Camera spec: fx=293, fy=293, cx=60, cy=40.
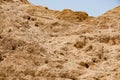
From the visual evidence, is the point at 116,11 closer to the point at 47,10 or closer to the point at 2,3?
the point at 47,10

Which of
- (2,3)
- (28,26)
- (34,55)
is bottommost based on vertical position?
(34,55)

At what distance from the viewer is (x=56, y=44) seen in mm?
9484

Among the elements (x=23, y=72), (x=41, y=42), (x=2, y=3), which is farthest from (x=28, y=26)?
(x=23, y=72)

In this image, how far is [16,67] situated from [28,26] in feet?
7.56

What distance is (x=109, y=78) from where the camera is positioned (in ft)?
25.9

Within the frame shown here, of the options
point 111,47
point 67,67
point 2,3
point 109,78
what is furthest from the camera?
point 2,3

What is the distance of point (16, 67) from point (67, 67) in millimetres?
1454

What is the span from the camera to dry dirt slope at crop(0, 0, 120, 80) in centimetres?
818

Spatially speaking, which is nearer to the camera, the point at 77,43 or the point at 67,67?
the point at 67,67

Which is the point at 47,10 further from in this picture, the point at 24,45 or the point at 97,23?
the point at 24,45

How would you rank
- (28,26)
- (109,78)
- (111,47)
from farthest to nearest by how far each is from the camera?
(28,26), (111,47), (109,78)

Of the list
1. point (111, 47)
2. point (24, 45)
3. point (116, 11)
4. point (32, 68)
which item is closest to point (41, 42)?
point (24, 45)

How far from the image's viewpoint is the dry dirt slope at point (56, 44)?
8.18 metres

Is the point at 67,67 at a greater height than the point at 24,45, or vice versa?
the point at 24,45
